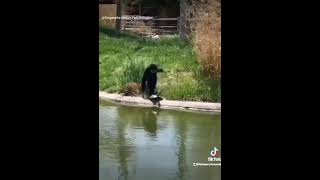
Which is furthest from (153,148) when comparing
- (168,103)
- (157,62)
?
(157,62)

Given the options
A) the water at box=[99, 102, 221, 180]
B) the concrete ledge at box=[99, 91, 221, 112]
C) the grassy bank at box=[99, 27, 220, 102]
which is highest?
the grassy bank at box=[99, 27, 220, 102]

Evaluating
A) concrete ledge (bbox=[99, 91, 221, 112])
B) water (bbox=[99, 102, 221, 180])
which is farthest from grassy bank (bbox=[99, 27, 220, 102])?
water (bbox=[99, 102, 221, 180])

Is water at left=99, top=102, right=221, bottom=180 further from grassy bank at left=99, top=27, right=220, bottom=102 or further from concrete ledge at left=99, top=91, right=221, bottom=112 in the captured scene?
grassy bank at left=99, top=27, right=220, bottom=102

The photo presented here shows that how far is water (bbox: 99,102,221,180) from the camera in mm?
4793

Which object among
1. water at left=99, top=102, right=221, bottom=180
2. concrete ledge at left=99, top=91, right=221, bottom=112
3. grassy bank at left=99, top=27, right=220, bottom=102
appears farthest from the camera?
concrete ledge at left=99, top=91, right=221, bottom=112

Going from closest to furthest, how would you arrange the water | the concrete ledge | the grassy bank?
1. the water
2. the grassy bank
3. the concrete ledge

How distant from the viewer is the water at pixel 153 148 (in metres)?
4.79

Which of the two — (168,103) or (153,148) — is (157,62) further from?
(153,148)

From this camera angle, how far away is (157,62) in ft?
16.7

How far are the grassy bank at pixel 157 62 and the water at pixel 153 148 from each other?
22 cm

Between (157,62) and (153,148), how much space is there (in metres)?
0.67

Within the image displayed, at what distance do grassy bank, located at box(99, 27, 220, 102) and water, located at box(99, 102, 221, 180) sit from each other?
0.22m
